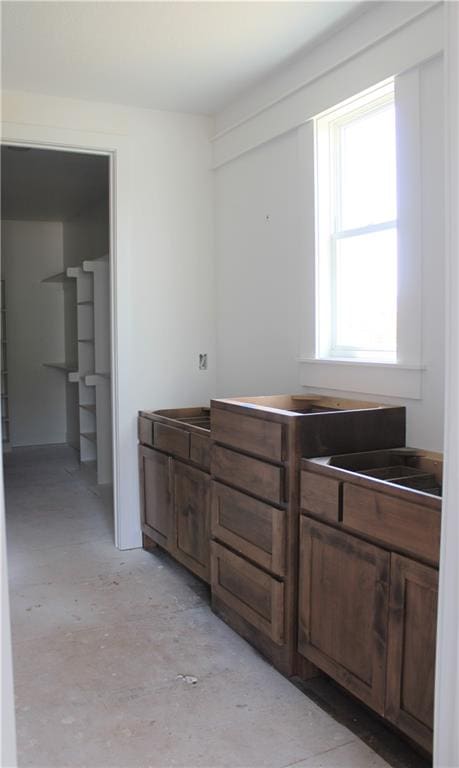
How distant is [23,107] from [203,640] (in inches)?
120

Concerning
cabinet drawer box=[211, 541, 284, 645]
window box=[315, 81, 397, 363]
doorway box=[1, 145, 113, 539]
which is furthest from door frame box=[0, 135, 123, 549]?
doorway box=[1, 145, 113, 539]

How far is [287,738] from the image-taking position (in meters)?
2.19

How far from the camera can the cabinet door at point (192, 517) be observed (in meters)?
3.24

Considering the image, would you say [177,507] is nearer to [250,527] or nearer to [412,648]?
[250,527]

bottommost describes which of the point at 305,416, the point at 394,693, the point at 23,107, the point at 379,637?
the point at 394,693

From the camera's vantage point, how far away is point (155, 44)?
309 cm

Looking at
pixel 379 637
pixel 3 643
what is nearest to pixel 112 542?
pixel 379 637

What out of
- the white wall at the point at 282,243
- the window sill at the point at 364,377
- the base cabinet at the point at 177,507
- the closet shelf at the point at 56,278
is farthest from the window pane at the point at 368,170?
the closet shelf at the point at 56,278

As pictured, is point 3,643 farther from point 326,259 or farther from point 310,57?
point 310,57

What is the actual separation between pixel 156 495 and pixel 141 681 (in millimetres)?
1384

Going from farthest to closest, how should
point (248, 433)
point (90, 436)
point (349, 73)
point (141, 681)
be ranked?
point (90, 436), point (349, 73), point (248, 433), point (141, 681)

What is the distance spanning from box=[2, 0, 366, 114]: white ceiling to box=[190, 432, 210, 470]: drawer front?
1.89 meters

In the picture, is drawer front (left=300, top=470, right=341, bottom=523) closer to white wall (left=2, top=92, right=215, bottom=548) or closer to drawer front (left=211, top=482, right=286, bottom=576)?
drawer front (left=211, top=482, right=286, bottom=576)

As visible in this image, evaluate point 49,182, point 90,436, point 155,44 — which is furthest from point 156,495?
point 49,182
